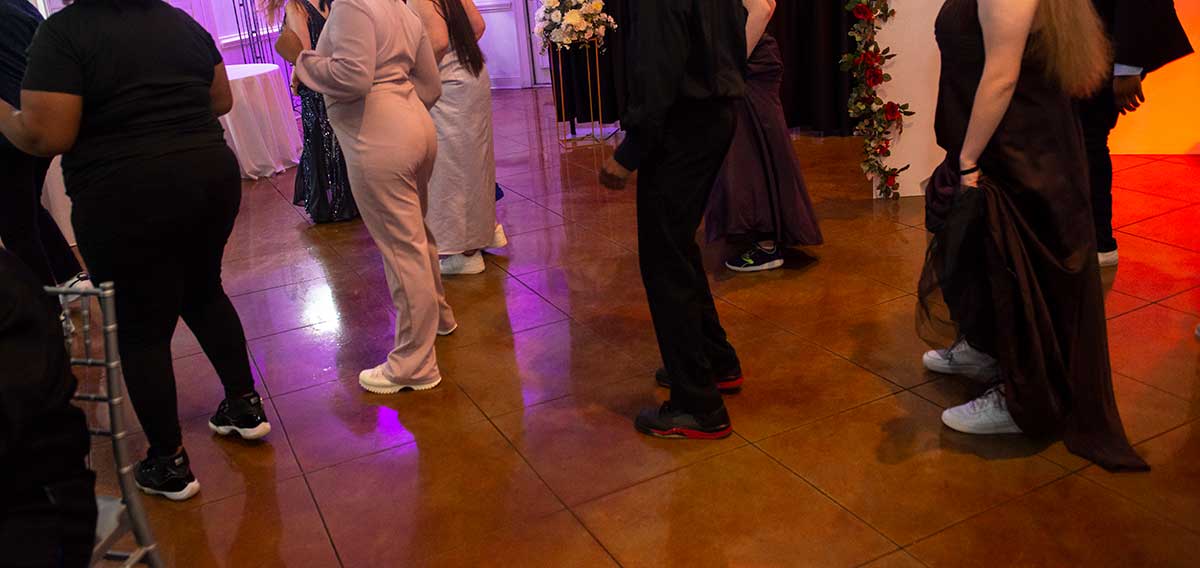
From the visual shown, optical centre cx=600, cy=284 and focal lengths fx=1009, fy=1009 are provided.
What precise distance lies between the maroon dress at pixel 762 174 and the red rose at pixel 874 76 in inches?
39.0

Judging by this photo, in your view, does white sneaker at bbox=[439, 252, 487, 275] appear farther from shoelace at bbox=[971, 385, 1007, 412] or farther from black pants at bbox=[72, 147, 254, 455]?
shoelace at bbox=[971, 385, 1007, 412]

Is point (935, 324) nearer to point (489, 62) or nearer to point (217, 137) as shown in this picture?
point (217, 137)

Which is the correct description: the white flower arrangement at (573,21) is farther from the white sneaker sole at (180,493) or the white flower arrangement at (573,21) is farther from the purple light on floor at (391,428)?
the white sneaker sole at (180,493)

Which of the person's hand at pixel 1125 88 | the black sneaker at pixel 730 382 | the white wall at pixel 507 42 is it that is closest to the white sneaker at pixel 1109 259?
the person's hand at pixel 1125 88

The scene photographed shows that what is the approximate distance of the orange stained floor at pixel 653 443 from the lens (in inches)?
92.6

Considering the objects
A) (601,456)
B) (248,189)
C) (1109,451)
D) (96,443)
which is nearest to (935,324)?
(1109,451)

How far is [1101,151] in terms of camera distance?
3744 millimetres

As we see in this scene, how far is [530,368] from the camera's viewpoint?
3359 mm

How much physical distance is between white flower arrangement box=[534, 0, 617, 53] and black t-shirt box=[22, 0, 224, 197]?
4.30m

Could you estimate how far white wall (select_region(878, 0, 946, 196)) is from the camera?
15.4ft

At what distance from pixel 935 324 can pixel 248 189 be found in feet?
15.4

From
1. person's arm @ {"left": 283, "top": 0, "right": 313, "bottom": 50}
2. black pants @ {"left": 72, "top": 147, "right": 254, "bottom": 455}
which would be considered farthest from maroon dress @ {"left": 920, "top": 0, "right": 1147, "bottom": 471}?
person's arm @ {"left": 283, "top": 0, "right": 313, "bottom": 50}

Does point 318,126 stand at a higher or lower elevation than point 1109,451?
higher

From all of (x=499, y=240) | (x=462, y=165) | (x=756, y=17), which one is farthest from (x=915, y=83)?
(x=462, y=165)
